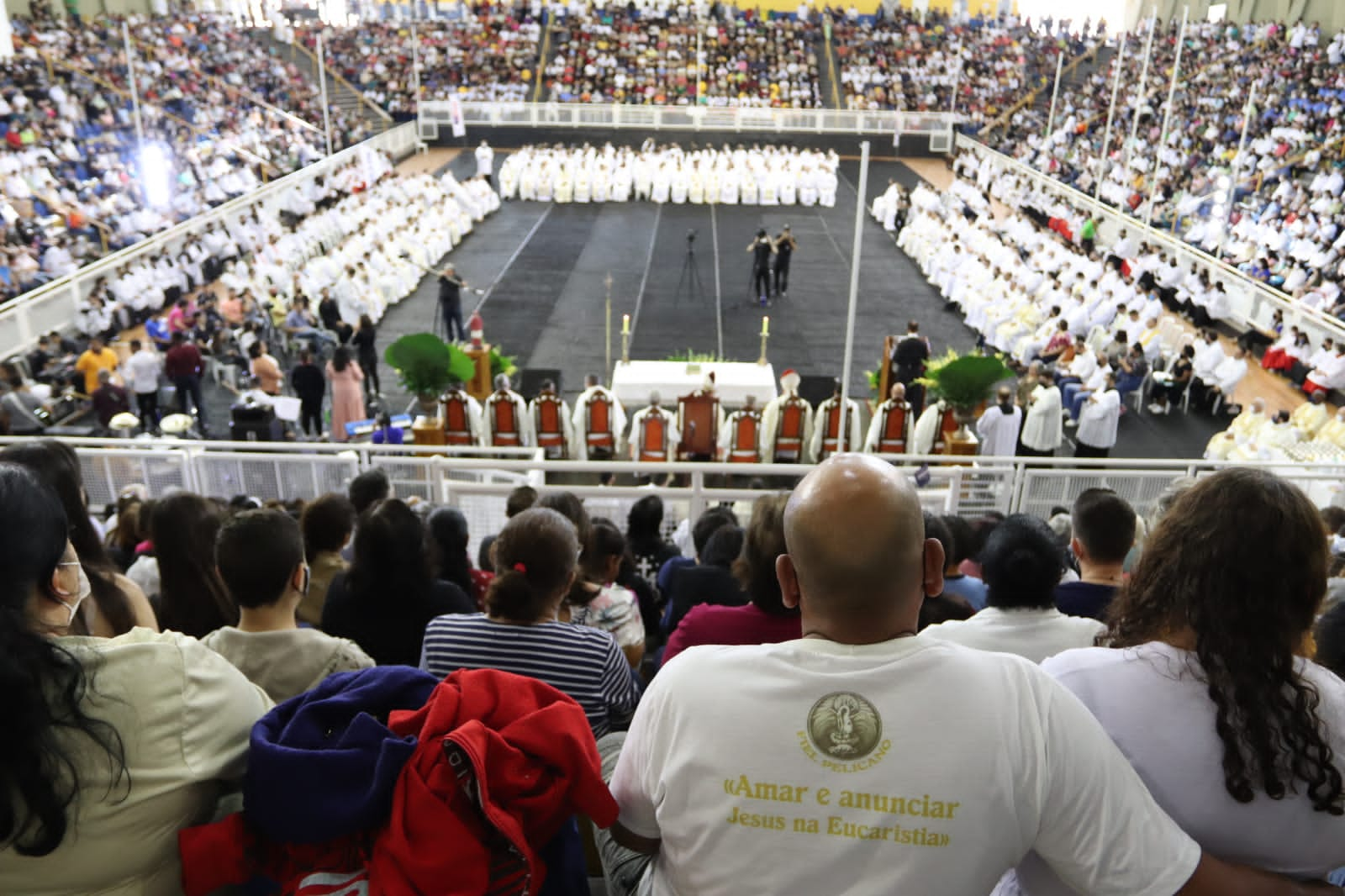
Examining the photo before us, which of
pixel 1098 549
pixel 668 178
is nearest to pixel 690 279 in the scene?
pixel 668 178

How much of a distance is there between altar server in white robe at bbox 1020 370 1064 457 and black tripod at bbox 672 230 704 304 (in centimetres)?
717

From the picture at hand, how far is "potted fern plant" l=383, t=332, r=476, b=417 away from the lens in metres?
9.23

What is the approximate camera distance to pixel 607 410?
31.8ft

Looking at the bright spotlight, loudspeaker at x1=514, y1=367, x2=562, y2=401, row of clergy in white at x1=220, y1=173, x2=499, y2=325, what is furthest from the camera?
the bright spotlight

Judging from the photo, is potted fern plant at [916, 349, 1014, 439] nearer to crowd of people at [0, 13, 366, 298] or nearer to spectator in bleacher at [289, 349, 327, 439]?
spectator in bleacher at [289, 349, 327, 439]

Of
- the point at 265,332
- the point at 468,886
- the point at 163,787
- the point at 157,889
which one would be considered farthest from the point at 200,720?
the point at 265,332

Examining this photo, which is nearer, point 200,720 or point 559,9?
point 200,720

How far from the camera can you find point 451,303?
1398 centimetres

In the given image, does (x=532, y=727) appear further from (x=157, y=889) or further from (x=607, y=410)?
(x=607, y=410)

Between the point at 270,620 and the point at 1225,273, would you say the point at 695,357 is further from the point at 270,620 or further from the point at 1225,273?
the point at 270,620

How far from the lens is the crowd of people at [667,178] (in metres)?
24.0

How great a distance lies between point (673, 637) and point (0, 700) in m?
1.90

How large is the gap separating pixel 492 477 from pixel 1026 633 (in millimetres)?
5309

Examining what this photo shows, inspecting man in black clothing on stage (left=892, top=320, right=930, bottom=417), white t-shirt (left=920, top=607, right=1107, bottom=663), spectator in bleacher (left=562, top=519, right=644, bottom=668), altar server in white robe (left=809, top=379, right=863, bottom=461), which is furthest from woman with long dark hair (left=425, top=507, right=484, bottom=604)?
man in black clothing on stage (left=892, top=320, right=930, bottom=417)
